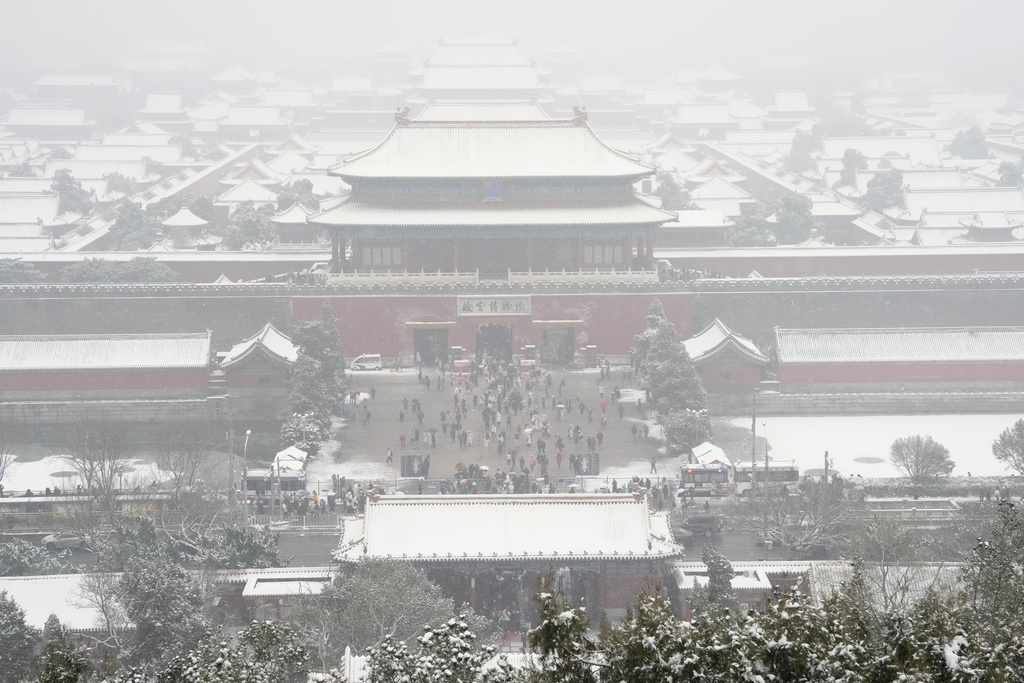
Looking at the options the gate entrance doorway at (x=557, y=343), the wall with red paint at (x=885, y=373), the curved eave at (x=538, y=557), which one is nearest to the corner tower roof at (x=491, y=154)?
the gate entrance doorway at (x=557, y=343)

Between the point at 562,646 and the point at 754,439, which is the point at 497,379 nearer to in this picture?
the point at 754,439

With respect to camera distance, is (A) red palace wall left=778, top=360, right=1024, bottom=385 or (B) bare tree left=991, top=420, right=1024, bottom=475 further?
(A) red palace wall left=778, top=360, right=1024, bottom=385

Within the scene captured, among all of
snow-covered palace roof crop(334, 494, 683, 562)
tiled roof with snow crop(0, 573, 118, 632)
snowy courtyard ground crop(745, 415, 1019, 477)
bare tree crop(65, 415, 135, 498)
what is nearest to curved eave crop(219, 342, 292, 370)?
bare tree crop(65, 415, 135, 498)

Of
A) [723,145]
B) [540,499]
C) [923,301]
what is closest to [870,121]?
[723,145]

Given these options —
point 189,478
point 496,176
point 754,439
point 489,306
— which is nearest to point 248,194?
point 496,176

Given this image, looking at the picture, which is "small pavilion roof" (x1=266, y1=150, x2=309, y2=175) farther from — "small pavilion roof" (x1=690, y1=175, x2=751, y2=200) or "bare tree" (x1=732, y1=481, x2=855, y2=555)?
"bare tree" (x1=732, y1=481, x2=855, y2=555)

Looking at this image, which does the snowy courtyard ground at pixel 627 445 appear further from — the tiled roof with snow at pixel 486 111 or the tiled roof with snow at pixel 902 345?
the tiled roof with snow at pixel 486 111
